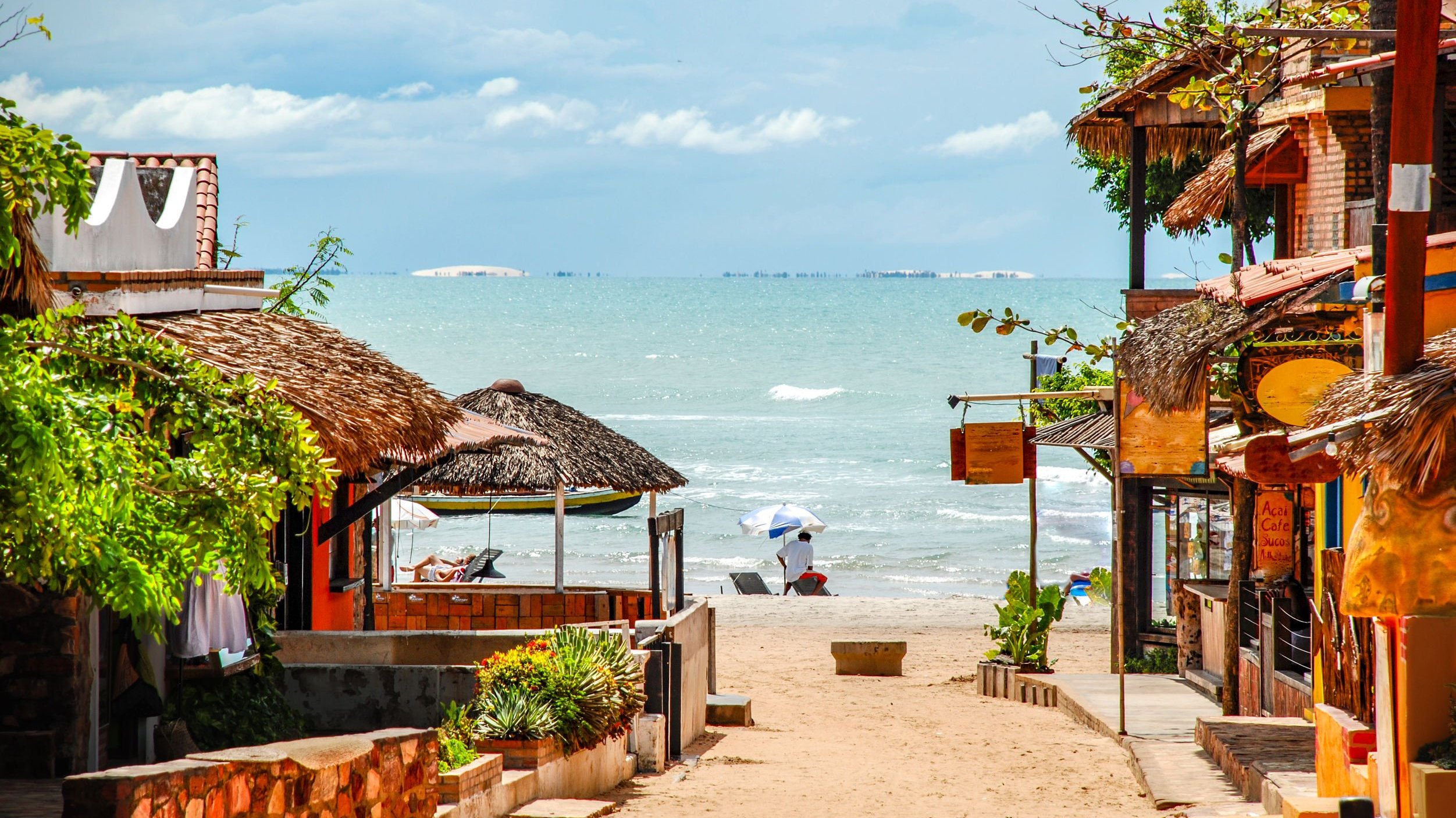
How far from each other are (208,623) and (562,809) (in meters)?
2.41

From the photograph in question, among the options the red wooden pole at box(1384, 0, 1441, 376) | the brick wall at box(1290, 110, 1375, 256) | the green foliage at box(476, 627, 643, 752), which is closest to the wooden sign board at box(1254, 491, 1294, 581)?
the brick wall at box(1290, 110, 1375, 256)

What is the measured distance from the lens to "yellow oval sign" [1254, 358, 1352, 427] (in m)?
9.42

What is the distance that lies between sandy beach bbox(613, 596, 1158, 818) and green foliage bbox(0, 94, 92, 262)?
6.00 m

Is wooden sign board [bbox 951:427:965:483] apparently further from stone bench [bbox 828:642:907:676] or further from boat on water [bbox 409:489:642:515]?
boat on water [bbox 409:489:642:515]

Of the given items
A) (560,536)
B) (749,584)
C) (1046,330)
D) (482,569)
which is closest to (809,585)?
(749,584)

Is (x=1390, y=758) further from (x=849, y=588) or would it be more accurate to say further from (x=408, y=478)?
(x=849, y=588)

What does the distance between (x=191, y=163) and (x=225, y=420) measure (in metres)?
8.06

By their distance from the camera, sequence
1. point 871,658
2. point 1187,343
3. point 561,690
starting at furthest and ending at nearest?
point 871,658
point 561,690
point 1187,343

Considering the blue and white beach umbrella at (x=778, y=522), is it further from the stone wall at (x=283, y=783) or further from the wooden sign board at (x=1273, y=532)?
the stone wall at (x=283, y=783)

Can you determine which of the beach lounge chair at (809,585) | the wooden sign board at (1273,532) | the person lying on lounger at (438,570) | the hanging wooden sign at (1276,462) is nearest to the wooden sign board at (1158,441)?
the wooden sign board at (1273,532)

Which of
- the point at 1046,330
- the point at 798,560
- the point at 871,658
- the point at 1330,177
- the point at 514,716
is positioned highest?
the point at 1330,177

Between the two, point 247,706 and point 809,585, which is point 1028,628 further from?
point 809,585

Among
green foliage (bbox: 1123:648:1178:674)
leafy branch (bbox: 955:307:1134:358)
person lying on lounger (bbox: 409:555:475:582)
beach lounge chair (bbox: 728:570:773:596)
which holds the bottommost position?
beach lounge chair (bbox: 728:570:773:596)

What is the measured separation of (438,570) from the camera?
95.3ft
